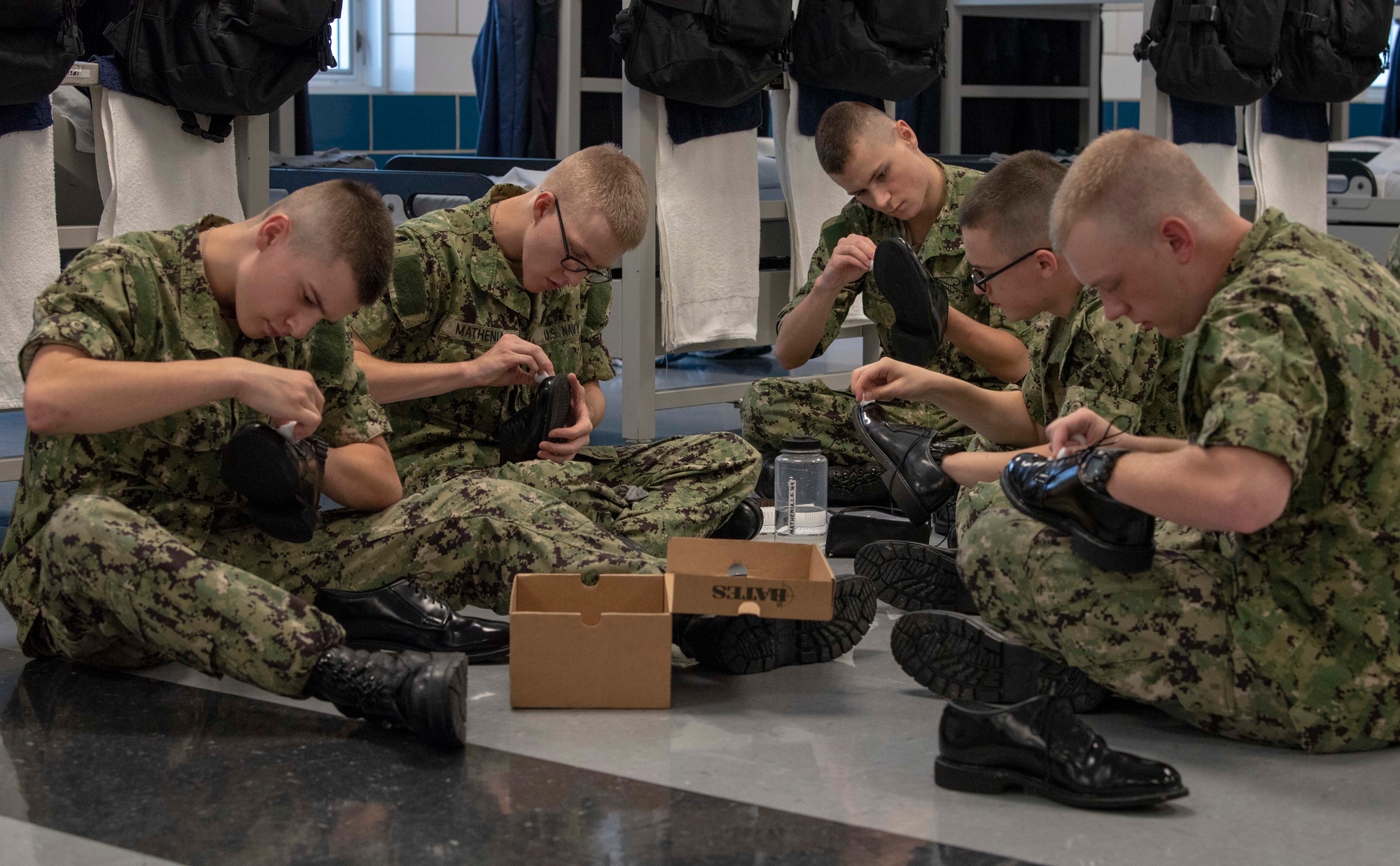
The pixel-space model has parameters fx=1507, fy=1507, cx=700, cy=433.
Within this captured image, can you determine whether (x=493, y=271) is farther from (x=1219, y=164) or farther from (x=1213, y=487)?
(x=1219, y=164)

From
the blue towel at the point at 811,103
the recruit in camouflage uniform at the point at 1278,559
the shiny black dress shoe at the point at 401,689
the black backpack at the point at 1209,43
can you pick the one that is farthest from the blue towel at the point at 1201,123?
the shiny black dress shoe at the point at 401,689

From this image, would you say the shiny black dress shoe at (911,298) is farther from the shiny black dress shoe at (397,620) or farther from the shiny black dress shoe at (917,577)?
the shiny black dress shoe at (397,620)

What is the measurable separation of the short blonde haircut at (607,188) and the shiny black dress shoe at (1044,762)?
3.94ft

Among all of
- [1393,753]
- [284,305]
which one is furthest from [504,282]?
[1393,753]

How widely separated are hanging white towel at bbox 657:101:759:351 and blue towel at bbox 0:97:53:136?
1.62 metres

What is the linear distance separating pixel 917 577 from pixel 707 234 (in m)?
1.84

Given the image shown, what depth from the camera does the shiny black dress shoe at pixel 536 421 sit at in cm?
281

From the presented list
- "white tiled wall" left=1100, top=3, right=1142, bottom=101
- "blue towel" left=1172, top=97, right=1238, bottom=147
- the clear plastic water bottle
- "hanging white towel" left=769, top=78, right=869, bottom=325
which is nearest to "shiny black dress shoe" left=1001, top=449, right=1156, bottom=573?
the clear plastic water bottle

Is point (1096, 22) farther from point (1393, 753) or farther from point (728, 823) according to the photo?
point (728, 823)

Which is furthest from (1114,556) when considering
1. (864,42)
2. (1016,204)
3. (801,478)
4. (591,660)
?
(864,42)

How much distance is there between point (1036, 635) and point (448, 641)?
896 mm

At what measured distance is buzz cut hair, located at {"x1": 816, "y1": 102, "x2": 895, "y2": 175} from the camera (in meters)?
3.27

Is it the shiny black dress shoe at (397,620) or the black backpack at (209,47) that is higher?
the black backpack at (209,47)

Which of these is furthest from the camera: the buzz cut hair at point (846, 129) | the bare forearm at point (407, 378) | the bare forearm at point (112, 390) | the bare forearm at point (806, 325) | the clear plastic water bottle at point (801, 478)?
the clear plastic water bottle at point (801, 478)
